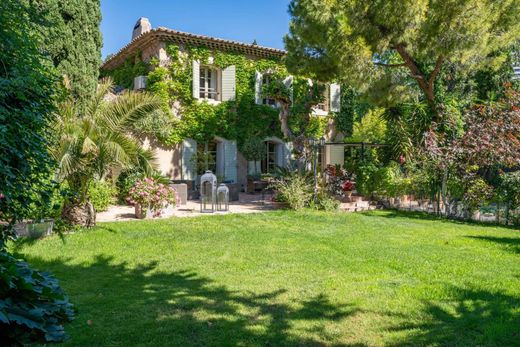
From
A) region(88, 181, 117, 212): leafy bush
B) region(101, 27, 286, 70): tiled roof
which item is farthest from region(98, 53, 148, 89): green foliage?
region(88, 181, 117, 212): leafy bush

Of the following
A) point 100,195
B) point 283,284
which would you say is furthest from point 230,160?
point 283,284

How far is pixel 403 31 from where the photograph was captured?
38.3 ft

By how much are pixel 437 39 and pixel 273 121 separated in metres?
6.79

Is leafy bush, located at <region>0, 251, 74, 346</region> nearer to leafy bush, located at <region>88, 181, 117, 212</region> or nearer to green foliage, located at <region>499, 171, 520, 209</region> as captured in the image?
leafy bush, located at <region>88, 181, 117, 212</region>

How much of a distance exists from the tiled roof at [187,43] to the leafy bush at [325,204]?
6994mm

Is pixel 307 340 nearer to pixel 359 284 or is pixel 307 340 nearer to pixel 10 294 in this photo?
pixel 359 284

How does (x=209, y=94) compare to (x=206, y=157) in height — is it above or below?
above

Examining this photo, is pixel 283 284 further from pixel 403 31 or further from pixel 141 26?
pixel 141 26

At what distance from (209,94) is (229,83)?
35.0 inches

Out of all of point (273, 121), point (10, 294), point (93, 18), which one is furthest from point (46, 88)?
point (273, 121)

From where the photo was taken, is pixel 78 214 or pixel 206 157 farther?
pixel 206 157

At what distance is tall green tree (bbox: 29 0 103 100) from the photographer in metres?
11.0

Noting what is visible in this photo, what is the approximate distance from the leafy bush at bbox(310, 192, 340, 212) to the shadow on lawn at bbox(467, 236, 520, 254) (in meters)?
4.04

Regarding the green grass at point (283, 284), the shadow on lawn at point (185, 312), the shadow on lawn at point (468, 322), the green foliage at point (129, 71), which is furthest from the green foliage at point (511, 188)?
the green foliage at point (129, 71)
